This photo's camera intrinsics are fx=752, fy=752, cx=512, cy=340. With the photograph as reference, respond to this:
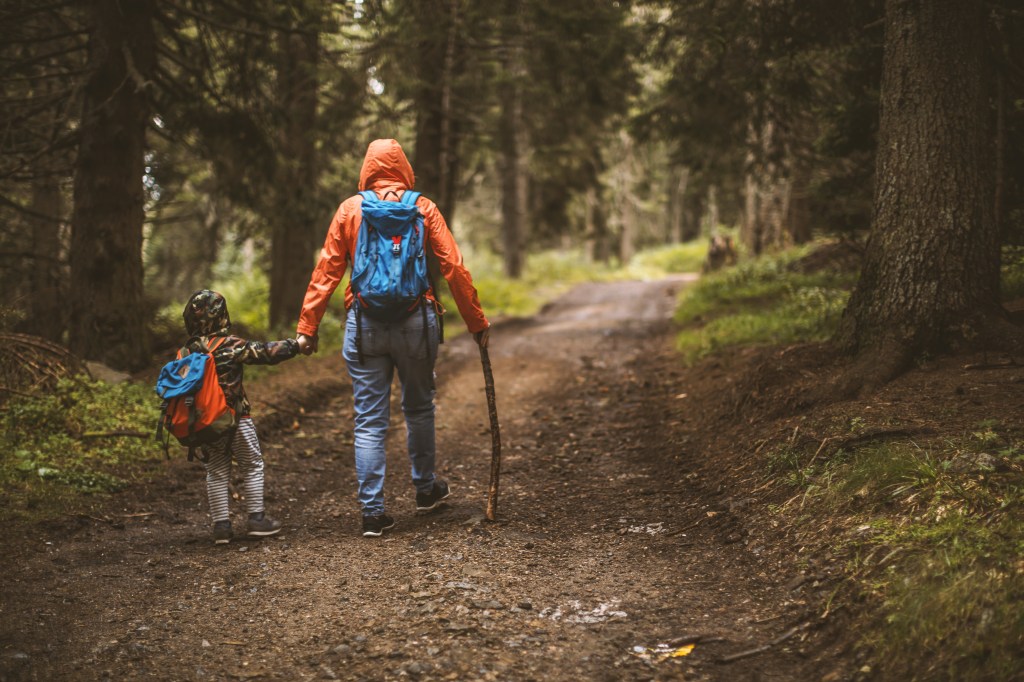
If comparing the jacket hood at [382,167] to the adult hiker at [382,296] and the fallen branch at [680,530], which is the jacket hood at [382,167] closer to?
the adult hiker at [382,296]

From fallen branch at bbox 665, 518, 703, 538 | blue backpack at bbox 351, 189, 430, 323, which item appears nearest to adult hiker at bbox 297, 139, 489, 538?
blue backpack at bbox 351, 189, 430, 323

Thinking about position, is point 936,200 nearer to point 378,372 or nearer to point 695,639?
point 695,639

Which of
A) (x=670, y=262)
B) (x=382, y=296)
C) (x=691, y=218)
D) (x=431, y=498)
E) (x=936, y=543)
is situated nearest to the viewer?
(x=936, y=543)

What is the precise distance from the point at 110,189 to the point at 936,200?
26.0 ft

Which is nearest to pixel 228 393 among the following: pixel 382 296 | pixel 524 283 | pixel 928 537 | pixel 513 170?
pixel 382 296

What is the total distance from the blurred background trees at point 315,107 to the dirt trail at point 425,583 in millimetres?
3154

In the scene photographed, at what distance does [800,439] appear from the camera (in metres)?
5.04

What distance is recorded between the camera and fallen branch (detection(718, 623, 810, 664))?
10.5ft

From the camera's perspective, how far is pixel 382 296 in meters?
4.68

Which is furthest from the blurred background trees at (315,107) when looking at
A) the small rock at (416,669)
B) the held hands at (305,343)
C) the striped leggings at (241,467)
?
the small rock at (416,669)

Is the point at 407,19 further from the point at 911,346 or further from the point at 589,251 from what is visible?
the point at 589,251

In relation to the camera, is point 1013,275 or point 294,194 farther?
point 294,194

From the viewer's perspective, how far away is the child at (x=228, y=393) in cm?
473

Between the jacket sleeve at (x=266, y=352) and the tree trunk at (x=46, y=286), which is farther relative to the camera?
the tree trunk at (x=46, y=286)
